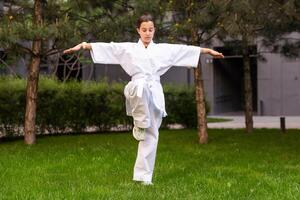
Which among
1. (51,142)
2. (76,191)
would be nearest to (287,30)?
(51,142)

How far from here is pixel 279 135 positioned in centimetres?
1350

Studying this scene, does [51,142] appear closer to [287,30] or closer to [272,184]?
[287,30]

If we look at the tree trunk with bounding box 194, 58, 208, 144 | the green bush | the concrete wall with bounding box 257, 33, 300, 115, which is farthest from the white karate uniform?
the concrete wall with bounding box 257, 33, 300, 115

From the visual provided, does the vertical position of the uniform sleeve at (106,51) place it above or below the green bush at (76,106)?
above

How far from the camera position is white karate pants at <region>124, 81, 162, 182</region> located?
6.34m

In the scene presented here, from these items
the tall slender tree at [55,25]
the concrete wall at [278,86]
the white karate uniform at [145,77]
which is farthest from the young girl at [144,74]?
the concrete wall at [278,86]

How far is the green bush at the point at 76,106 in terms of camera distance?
1389 cm

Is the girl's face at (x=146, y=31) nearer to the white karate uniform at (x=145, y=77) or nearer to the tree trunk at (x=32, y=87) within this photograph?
the white karate uniform at (x=145, y=77)

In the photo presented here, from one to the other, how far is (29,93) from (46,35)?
2.31 meters

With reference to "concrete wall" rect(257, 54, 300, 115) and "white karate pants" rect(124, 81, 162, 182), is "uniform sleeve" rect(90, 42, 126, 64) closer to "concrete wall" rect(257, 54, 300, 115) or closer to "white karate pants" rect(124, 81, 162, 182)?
"white karate pants" rect(124, 81, 162, 182)

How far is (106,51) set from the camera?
21.7 feet

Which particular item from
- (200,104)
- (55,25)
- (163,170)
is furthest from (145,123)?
(200,104)

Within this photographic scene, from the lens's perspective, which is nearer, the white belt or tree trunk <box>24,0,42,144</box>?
the white belt

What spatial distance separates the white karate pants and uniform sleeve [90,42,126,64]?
0.42m
